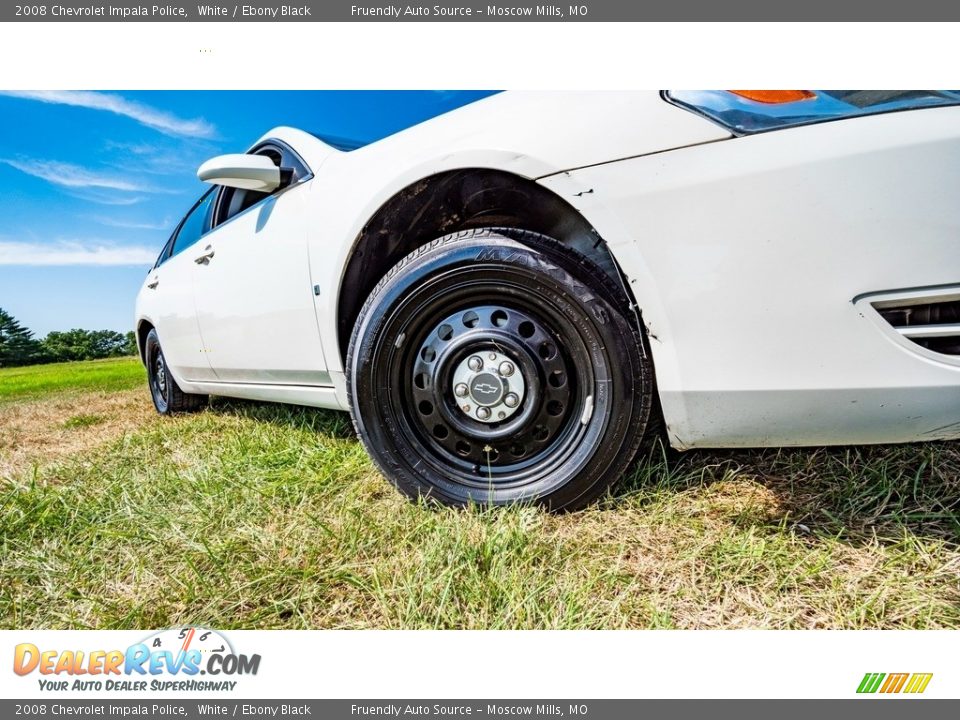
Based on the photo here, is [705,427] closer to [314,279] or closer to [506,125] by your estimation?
[506,125]

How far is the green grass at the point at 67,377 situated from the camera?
7.13 ft

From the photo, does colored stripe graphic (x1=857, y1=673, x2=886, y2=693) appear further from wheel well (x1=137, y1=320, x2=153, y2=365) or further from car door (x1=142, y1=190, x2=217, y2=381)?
wheel well (x1=137, y1=320, x2=153, y2=365)

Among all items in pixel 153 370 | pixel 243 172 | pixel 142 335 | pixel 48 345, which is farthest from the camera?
pixel 142 335

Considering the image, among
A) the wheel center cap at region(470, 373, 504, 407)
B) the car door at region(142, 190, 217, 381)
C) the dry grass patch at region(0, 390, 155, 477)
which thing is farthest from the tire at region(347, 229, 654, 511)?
the dry grass patch at region(0, 390, 155, 477)

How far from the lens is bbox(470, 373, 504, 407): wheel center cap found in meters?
1.30

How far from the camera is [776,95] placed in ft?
3.36

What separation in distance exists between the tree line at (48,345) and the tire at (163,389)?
2.28 feet

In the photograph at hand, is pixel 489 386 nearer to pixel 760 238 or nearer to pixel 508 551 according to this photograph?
pixel 508 551

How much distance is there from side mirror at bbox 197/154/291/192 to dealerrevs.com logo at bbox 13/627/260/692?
55.1 inches

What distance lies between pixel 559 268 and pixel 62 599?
1.36 meters

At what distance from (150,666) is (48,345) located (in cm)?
161

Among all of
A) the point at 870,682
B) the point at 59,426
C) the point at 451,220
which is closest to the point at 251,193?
the point at 451,220

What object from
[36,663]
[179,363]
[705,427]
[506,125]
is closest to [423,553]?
[705,427]

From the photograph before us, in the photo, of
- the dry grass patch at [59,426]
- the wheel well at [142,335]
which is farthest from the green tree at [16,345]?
the wheel well at [142,335]
